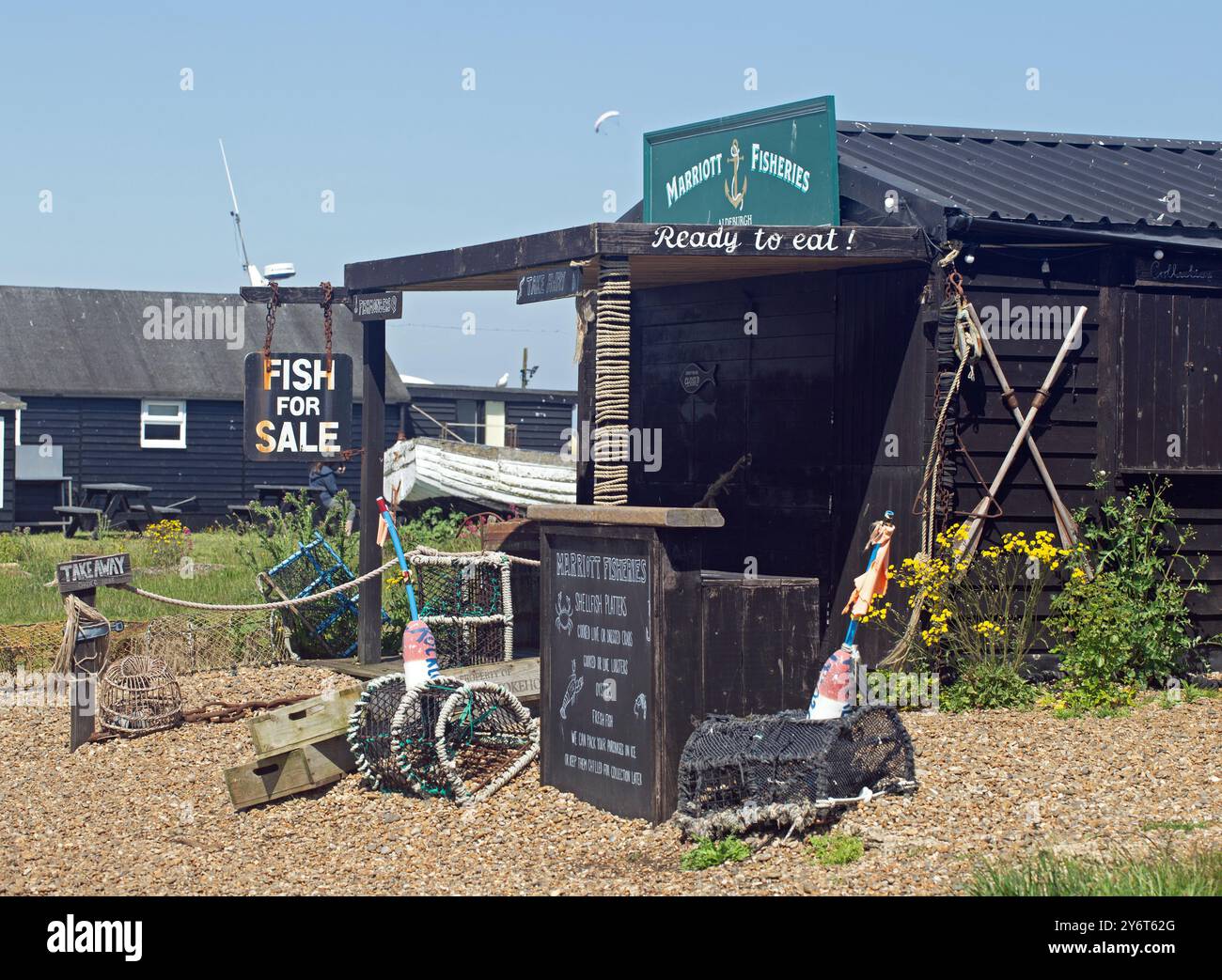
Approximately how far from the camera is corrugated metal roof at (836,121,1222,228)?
10281 mm

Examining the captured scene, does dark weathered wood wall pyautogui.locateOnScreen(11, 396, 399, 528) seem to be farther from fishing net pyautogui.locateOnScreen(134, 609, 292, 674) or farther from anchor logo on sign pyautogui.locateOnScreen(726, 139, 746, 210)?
anchor logo on sign pyautogui.locateOnScreen(726, 139, 746, 210)

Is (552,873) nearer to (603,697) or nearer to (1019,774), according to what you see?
(603,697)

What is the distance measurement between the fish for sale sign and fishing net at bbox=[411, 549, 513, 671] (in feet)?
4.04

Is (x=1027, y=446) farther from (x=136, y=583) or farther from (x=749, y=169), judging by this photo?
(x=136, y=583)

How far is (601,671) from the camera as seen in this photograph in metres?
7.39

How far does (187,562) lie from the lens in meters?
18.0

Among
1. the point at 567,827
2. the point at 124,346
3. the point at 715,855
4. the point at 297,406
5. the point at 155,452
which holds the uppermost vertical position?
the point at 124,346

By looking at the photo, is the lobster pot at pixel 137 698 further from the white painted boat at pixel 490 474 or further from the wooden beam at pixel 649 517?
the white painted boat at pixel 490 474

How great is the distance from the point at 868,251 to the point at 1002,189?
2.03m

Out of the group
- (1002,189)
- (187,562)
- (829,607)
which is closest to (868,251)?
(1002,189)

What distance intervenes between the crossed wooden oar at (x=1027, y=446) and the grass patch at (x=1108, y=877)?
425 cm

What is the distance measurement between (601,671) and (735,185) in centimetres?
492

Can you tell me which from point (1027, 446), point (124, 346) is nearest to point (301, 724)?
point (1027, 446)

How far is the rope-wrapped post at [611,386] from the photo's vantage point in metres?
8.13
